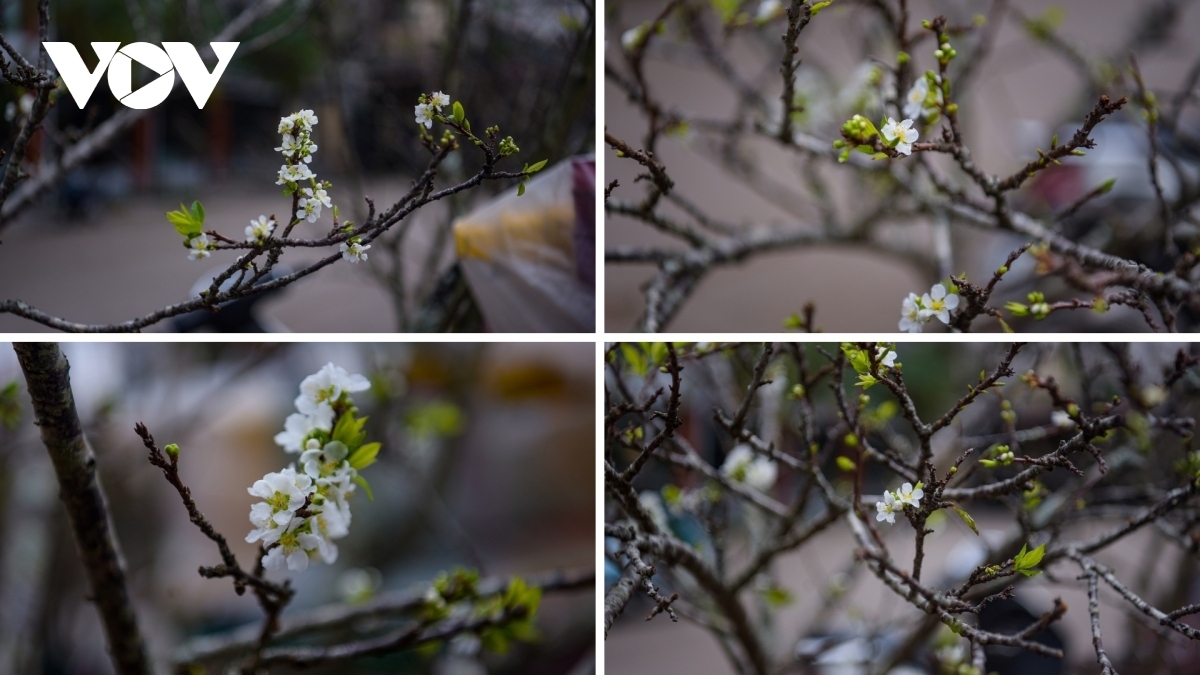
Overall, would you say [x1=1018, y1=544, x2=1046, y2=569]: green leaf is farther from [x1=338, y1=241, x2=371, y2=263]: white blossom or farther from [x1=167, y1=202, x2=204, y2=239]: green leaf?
[x1=167, y1=202, x2=204, y2=239]: green leaf

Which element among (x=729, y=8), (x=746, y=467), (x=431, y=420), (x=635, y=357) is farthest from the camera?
(x=431, y=420)

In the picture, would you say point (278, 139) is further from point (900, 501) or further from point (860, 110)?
point (860, 110)

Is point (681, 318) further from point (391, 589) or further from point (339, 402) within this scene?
point (391, 589)

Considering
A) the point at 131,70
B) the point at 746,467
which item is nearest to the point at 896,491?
the point at 746,467

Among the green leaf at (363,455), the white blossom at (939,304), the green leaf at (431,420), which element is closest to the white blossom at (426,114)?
the green leaf at (363,455)

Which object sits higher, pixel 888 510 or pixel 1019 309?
pixel 1019 309

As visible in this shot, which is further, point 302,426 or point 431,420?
point 431,420

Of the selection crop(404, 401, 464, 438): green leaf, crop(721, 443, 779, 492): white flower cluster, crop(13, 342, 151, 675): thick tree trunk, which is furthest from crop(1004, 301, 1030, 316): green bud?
crop(404, 401, 464, 438): green leaf

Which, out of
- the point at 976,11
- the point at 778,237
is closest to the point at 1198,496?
the point at 778,237
